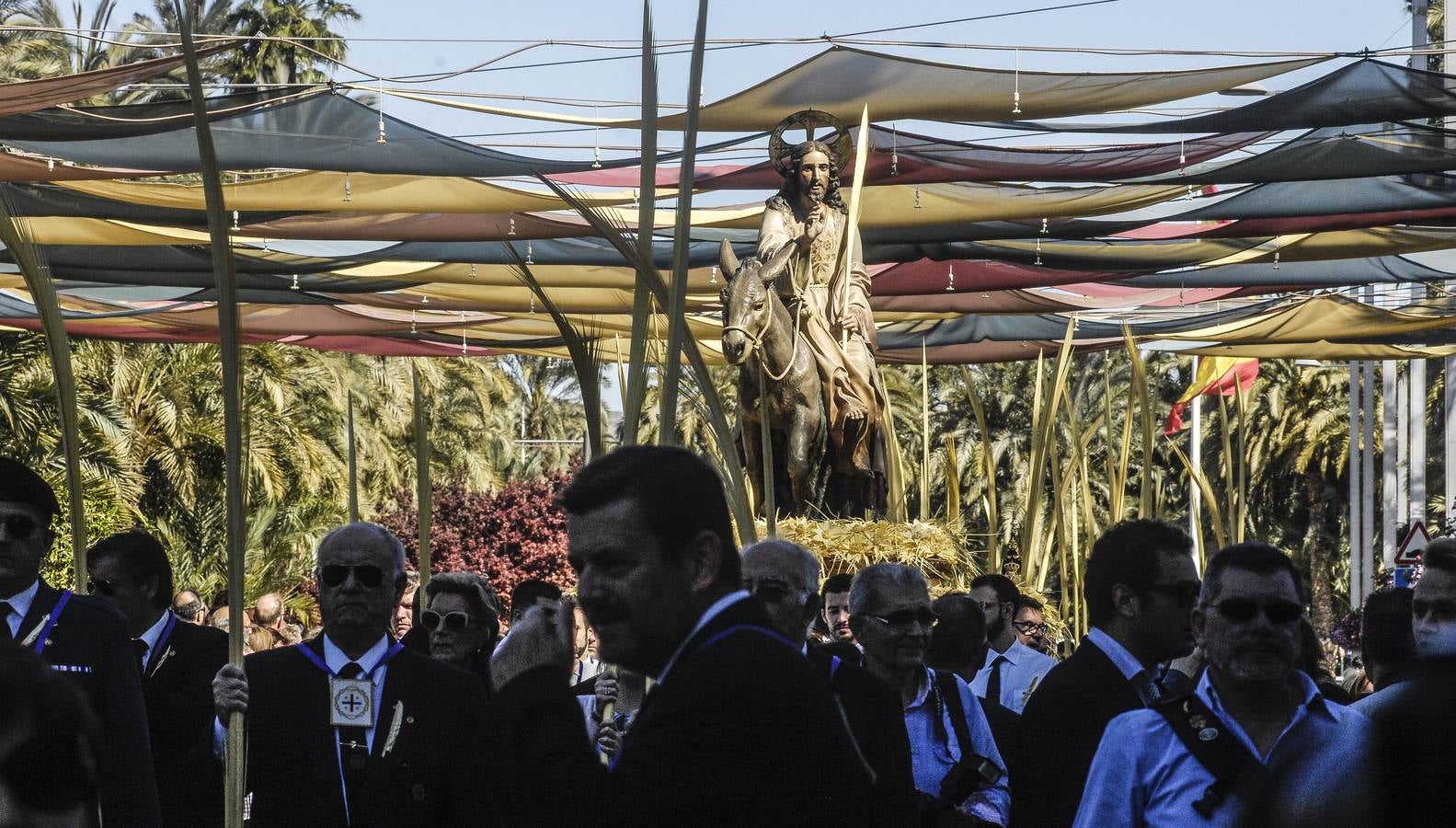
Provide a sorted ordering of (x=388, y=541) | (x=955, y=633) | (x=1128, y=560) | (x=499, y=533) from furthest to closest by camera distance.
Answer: (x=499, y=533) → (x=955, y=633) → (x=388, y=541) → (x=1128, y=560)

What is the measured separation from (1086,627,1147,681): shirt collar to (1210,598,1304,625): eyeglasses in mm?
743

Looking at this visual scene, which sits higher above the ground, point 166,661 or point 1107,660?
point 1107,660

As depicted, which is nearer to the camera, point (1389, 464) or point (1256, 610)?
point (1256, 610)

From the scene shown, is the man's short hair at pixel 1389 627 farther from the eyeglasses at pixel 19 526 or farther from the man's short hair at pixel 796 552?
the eyeglasses at pixel 19 526

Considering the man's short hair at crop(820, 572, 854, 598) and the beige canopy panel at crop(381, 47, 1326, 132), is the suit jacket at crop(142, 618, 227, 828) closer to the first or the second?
the man's short hair at crop(820, 572, 854, 598)

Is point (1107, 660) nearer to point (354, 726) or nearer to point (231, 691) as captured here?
point (354, 726)

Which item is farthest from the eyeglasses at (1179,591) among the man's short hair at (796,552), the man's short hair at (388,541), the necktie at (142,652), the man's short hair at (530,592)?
the necktie at (142,652)

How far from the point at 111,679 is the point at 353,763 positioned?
55 cm

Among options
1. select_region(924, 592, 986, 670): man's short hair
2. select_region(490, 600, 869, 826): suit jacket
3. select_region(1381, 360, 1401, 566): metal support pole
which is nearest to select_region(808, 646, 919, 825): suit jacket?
select_region(490, 600, 869, 826): suit jacket

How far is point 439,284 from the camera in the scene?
60.3ft

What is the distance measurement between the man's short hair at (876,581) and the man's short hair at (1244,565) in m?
1.41

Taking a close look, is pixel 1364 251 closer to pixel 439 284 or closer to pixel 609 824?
pixel 439 284

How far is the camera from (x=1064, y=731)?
12.1 ft

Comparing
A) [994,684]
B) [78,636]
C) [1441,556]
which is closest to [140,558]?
[78,636]
